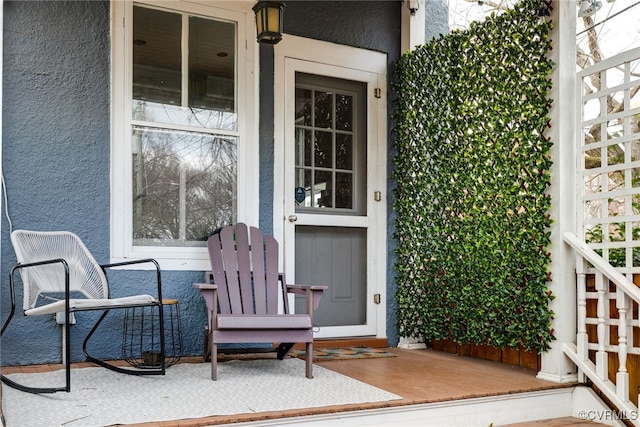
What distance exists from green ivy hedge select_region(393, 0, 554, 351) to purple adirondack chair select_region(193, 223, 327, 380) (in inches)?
47.4

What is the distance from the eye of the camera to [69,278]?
363 cm

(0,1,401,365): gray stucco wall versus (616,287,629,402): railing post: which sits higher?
(0,1,401,365): gray stucco wall

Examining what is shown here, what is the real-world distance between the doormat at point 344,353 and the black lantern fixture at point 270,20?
222 centimetres

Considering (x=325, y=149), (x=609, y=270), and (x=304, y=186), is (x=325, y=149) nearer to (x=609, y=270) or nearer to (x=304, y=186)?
(x=304, y=186)

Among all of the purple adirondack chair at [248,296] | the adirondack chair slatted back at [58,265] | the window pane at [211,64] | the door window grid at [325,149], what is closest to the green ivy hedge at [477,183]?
the door window grid at [325,149]

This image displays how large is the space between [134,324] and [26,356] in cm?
69

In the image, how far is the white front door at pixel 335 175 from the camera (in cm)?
488

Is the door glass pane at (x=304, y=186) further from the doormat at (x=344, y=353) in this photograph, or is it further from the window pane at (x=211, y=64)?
the doormat at (x=344, y=353)

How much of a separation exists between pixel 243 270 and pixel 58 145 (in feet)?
4.82

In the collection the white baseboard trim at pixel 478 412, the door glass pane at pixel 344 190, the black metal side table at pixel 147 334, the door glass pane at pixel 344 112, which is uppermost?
the door glass pane at pixel 344 112

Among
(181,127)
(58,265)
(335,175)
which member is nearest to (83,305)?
(58,265)

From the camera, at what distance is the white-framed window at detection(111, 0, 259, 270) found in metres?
4.28

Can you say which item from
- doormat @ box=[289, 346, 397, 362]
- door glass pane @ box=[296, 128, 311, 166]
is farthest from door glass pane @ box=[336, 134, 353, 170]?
doormat @ box=[289, 346, 397, 362]

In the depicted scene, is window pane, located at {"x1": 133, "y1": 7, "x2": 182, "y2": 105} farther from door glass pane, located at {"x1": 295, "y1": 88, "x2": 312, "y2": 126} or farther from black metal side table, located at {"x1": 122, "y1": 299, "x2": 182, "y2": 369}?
black metal side table, located at {"x1": 122, "y1": 299, "x2": 182, "y2": 369}
